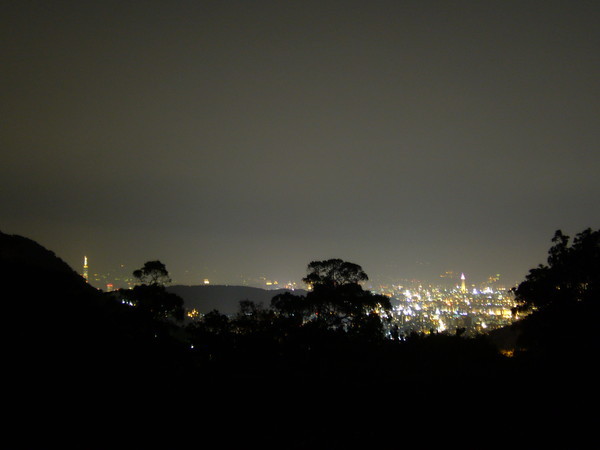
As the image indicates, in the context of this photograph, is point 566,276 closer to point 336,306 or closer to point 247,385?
point 336,306

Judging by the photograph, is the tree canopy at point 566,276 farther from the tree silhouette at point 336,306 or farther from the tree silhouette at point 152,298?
the tree silhouette at point 152,298

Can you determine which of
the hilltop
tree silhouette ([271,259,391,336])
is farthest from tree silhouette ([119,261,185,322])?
the hilltop

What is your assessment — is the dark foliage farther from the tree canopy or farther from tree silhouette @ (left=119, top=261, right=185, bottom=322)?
tree silhouette @ (left=119, top=261, right=185, bottom=322)

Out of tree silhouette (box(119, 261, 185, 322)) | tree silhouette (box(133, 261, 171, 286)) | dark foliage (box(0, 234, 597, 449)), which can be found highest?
tree silhouette (box(133, 261, 171, 286))

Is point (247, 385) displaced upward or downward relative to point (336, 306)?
downward

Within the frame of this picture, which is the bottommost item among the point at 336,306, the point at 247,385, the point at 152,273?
the point at 247,385

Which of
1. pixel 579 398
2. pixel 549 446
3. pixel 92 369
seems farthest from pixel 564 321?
pixel 92 369

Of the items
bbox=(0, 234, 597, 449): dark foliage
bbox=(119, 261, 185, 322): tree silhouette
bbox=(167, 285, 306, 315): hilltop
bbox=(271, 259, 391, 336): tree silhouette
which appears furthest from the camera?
bbox=(167, 285, 306, 315): hilltop

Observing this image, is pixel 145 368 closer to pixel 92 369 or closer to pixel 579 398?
pixel 92 369

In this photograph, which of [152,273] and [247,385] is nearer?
[247,385]

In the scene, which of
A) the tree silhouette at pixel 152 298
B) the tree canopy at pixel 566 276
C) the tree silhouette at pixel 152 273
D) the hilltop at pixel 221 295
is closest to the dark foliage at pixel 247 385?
the tree canopy at pixel 566 276

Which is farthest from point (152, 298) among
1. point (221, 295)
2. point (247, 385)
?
point (221, 295)
